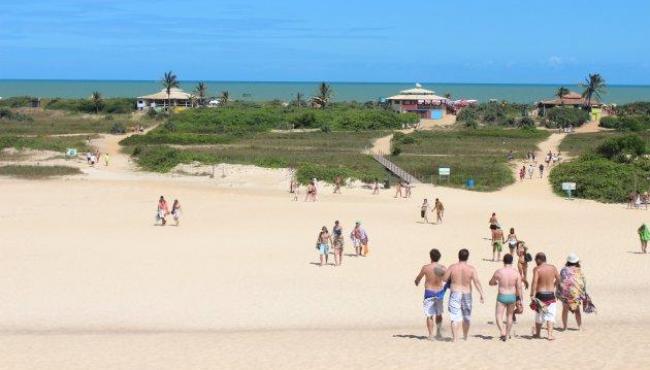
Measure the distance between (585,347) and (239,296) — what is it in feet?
23.0

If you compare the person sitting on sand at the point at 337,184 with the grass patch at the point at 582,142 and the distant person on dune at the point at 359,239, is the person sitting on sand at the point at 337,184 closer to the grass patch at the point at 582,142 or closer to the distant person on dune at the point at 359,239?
the distant person on dune at the point at 359,239

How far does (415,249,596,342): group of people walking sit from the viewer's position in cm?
1119

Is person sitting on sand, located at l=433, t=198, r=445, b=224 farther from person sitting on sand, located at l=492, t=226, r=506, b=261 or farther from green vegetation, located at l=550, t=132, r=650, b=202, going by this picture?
green vegetation, located at l=550, t=132, r=650, b=202

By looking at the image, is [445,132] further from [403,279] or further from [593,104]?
[403,279]

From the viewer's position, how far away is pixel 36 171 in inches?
1609

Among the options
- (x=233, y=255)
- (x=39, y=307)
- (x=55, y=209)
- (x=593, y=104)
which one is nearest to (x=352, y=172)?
(x=55, y=209)

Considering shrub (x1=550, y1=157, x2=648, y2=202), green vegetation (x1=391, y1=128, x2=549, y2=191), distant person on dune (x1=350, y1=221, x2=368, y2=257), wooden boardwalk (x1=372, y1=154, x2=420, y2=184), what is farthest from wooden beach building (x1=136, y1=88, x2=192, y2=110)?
distant person on dune (x1=350, y1=221, x2=368, y2=257)

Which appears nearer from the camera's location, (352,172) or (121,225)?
(121,225)

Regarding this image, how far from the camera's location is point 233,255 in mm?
21031

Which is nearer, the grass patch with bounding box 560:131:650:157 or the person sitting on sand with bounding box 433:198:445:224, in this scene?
the person sitting on sand with bounding box 433:198:445:224

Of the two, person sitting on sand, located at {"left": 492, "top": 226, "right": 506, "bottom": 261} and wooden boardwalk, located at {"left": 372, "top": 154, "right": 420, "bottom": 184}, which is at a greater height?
wooden boardwalk, located at {"left": 372, "top": 154, "right": 420, "bottom": 184}

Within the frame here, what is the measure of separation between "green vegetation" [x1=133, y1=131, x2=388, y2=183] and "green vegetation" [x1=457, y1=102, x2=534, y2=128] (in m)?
21.3

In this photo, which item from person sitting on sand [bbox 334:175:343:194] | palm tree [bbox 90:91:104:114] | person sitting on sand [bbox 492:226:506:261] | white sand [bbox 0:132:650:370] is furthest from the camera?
palm tree [bbox 90:91:104:114]

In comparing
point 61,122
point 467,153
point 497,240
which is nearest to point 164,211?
point 497,240
